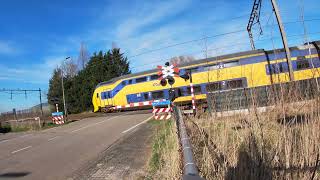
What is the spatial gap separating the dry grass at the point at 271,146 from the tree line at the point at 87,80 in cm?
5158

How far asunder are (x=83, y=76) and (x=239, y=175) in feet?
190

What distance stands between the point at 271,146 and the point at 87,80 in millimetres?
55734

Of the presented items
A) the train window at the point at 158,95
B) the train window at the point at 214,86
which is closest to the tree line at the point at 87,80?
the train window at the point at 158,95

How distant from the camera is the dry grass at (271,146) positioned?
11.6 ft

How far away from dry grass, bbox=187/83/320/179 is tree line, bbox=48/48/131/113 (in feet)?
169

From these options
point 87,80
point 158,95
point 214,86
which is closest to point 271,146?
point 214,86

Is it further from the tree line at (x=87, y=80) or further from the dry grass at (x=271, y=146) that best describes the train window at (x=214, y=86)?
the tree line at (x=87, y=80)

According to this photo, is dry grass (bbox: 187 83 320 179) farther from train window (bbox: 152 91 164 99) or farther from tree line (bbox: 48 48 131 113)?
tree line (bbox: 48 48 131 113)

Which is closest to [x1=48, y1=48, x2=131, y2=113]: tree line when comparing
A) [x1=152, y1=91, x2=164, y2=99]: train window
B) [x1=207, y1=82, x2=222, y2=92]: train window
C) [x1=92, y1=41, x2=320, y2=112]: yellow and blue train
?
[x1=92, y1=41, x2=320, y2=112]: yellow and blue train

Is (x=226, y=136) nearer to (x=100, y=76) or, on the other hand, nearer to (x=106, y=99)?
(x=106, y=99)

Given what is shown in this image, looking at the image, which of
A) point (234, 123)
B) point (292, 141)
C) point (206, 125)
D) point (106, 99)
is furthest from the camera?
point (106, 99)

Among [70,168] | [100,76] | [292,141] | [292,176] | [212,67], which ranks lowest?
[70,168]

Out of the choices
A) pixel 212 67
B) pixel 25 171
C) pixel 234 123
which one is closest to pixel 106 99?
pixel 25 171

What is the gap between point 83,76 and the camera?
59.6 m
